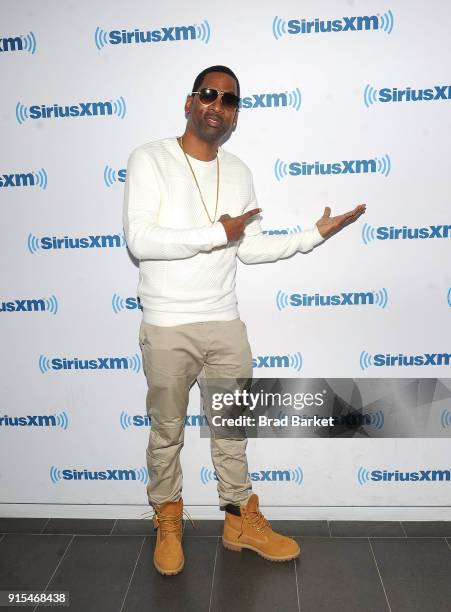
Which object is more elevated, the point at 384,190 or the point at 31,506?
the point at 384,190

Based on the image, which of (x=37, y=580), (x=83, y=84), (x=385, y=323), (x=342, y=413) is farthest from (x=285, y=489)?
(x=83, y=84)

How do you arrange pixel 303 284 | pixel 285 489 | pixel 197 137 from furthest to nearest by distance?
pixel 285 489 → pixel 303 284 → pixel 197 137

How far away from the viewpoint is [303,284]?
8.46 feet

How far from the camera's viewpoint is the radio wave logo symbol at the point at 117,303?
2625 millimetres

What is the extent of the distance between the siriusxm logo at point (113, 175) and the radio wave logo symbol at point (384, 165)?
1.14m

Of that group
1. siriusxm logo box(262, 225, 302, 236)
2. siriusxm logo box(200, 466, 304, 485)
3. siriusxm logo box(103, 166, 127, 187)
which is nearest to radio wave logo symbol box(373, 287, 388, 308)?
siriusxm logo box(262, 225, 302, 236)

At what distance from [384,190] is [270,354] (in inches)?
36.3

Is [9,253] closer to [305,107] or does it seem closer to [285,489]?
[305,107]

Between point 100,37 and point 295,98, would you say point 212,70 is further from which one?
point 100,37

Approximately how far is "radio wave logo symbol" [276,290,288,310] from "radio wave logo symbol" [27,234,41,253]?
1156 mm

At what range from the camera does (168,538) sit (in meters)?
2.50

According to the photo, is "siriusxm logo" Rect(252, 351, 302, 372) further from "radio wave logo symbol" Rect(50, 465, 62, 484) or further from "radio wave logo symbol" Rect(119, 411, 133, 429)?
"radio wave logo symbol" Rect(50, 465, 62, 484)

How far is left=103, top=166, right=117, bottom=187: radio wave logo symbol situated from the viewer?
2490mm

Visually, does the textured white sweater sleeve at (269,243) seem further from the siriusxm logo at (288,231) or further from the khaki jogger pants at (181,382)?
the khaki jogger pants at (181,382)
